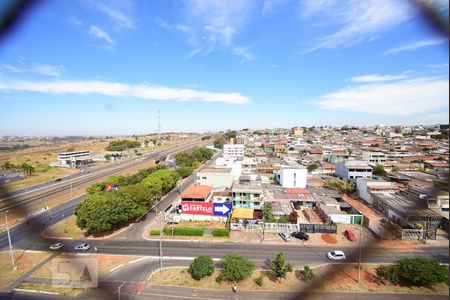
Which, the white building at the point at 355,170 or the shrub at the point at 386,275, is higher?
the white building at the point at 355,170

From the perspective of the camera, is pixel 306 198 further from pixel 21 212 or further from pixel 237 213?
pixel 21 212

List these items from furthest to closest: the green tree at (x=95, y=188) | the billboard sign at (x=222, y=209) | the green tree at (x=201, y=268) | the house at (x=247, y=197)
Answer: the green tree at (x=95, y=188) → the house at (x=247, y=197) → the billboard sign at (x=222, y=209) → the green tree at (x=201, y=268)

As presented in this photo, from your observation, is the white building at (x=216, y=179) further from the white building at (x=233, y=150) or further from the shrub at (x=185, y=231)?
the white building at (x=233, y=150)

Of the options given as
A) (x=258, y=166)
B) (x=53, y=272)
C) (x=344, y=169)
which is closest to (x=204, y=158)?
(x=258, y=166)

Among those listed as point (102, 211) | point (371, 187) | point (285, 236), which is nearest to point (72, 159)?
point (102, 211)

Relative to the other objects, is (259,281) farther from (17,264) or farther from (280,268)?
(17,264)

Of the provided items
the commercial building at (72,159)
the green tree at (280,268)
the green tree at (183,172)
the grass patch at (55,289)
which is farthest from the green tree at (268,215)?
the commercial building at (72,159)
